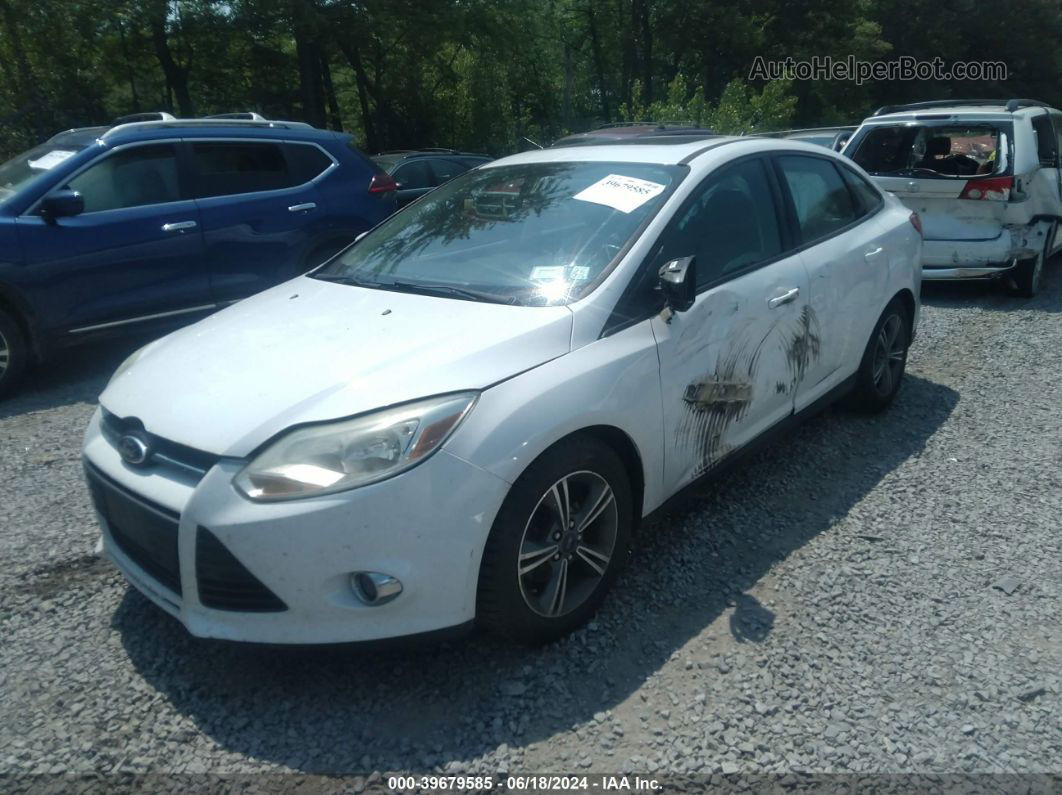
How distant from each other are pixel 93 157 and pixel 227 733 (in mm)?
5104

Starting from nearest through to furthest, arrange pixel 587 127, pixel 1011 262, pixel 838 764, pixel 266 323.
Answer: pixel 838 764
pixel 266 323
pixel 1011 262
pixel 587 127

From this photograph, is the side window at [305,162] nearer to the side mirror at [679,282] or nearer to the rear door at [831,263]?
the rear door at [831,263]

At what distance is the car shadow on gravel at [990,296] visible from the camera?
8250mm

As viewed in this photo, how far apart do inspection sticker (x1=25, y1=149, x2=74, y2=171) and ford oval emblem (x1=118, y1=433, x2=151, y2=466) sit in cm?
432

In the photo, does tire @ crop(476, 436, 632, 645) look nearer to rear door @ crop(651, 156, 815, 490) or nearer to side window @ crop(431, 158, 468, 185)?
rear door @ crop(651, 156, 815, 490)

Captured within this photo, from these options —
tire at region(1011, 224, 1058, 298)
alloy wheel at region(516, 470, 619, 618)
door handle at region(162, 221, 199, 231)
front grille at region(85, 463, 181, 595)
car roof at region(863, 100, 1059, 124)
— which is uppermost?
car roof at region(863, 100, 1059, 124)

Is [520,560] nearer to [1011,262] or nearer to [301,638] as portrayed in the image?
[301,638]

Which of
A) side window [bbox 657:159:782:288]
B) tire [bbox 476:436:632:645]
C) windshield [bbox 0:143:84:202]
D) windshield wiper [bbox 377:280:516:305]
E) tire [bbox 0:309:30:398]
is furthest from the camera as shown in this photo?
windshield [bbox 0:143:84:202]

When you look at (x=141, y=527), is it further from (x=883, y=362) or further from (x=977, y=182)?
(x=977, y=182)

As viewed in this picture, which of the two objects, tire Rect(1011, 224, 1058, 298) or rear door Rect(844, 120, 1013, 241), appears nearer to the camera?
rear door Rect(844, 120, 1013, 241)

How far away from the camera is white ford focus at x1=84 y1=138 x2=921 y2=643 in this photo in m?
2.68

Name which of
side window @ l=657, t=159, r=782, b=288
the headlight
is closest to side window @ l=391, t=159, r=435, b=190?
side window @ l=657, t=159, r=782, b=288

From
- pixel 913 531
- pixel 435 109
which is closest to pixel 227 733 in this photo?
pixel 913 531

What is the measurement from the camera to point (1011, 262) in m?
8.07
